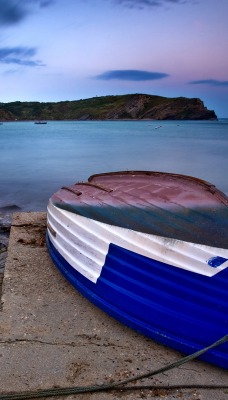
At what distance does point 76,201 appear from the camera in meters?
3.78

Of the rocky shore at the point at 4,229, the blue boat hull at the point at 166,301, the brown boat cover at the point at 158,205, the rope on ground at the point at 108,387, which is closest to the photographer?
the rope on ground at the point at 108,387

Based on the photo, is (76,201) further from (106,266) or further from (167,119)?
(167,119)

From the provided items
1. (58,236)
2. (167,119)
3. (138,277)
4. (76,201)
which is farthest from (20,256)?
(167,119)

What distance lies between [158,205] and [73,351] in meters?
1.24

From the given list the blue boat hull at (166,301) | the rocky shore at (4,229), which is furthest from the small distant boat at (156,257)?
the rocky shore at (4,229)

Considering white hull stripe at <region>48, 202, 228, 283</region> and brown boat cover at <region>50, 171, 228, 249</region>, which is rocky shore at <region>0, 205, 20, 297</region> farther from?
brown boat cover at <region>50, 171, 228, 249</region>

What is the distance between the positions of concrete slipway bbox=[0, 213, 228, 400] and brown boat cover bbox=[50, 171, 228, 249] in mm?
695

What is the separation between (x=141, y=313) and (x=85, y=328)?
1.40 ft

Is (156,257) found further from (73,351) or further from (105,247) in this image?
(73,351)

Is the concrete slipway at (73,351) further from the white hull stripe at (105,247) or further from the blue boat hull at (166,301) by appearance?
the white hull stripe at (105,247)

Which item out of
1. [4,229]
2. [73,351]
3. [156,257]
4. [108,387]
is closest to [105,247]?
[156,257]

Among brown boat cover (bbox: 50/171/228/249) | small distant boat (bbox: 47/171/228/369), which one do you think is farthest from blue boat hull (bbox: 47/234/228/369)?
brown boat cover (bbox: 50/171/228/249)

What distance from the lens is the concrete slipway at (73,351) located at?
228 centimetres

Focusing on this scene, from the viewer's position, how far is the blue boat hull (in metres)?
2.37
